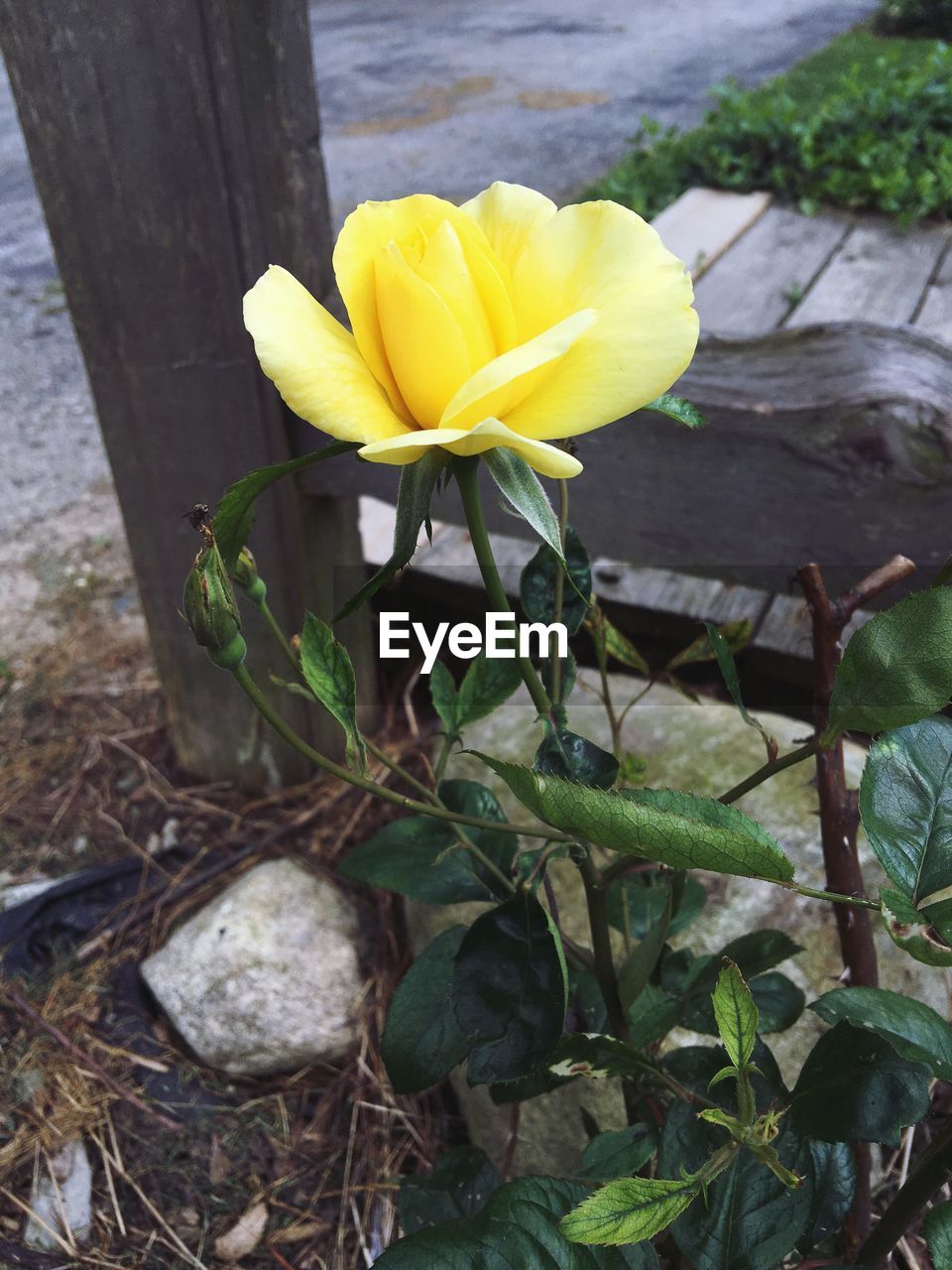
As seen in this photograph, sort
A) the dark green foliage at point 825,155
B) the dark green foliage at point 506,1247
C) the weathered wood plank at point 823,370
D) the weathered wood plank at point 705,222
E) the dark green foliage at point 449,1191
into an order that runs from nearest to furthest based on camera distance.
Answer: the dark green foliage at point 506,1247 < the dark green foliage at point 449,1191 < the weathered wood plank at point 823,370 < the weathered wood plank at point 705,222 < the dark green foliage at point 825,155

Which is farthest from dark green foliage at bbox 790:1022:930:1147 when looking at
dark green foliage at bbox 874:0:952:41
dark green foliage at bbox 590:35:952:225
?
dark green foliage at bbox 874:0:952:41

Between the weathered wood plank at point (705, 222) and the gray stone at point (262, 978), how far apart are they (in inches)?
61.2

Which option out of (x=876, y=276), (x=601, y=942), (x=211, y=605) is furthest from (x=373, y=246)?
(x=876, y=276)

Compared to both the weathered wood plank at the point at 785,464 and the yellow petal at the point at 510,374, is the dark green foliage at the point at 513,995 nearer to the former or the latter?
the yellow petal at the point at 510,374

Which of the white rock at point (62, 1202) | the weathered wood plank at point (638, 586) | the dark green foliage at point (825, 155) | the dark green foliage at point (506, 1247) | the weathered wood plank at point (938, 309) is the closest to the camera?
the dark green foliage at point (506, 1247)

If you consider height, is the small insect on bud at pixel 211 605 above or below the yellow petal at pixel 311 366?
below

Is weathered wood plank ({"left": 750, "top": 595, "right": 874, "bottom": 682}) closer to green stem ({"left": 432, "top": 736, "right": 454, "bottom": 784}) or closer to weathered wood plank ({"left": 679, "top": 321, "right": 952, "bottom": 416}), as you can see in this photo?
weathered wood plank ({"left": 679, "top": 321, "right": 952, "bottom": 416})

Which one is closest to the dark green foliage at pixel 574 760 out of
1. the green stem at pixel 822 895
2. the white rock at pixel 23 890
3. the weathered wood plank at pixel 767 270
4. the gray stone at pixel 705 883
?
the green stem at pixel 822 895

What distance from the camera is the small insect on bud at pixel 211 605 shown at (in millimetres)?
468

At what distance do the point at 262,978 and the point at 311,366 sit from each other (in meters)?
1.02

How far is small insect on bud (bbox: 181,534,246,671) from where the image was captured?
468 millimetres

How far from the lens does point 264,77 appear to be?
107 cm

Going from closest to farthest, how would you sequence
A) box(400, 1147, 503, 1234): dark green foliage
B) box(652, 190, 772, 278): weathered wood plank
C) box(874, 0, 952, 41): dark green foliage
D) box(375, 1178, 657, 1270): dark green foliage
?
box(375, 1178, 657, 1270): dark green foliage
box(400, 1147, 503, 1234): dark green foliage
box(652, 190, 772, 278): weathered wood plank
box(874, 0, 952, 41): dark green foliage

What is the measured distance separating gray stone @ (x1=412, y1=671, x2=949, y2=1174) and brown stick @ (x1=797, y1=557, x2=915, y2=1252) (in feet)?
0.85
